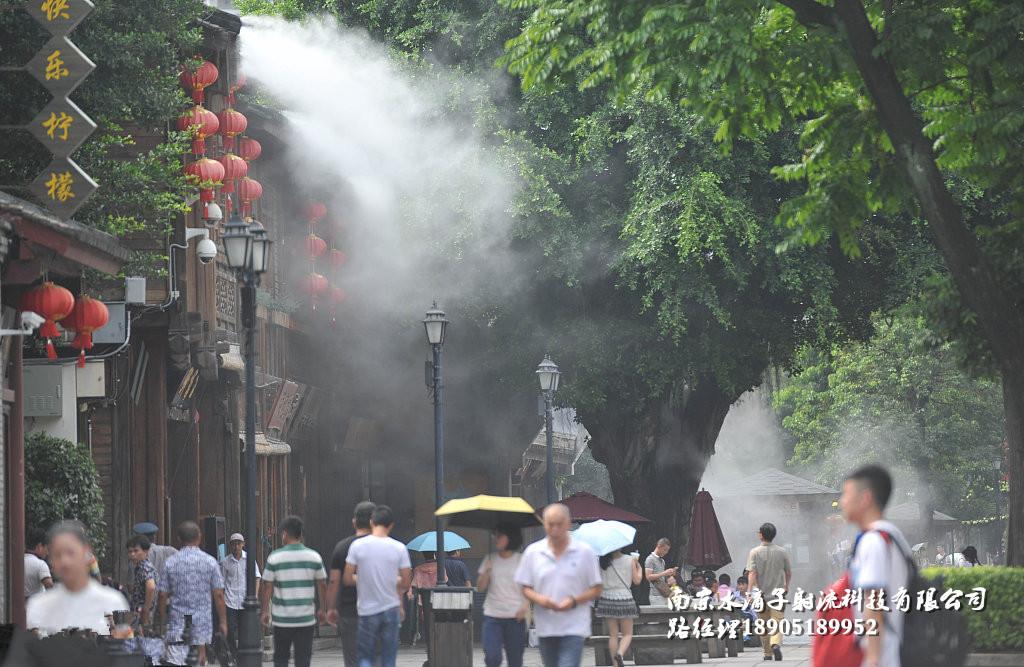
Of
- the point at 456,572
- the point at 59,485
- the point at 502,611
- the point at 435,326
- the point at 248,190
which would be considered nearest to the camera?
the point at 502,611

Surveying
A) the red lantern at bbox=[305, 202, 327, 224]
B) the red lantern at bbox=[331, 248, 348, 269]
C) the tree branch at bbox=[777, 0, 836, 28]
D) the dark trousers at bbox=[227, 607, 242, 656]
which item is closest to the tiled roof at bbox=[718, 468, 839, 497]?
the red lantern at bbox=[331, 248, 348, 269]

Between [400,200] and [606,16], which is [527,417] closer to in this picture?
[400,200]

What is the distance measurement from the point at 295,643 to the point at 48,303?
13.6 feet

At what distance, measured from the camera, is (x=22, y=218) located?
14359 mm

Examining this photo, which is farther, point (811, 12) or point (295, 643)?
point (811, 12)

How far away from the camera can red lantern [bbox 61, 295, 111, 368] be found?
667 inches

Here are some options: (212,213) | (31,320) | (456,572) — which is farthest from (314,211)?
(31,320)

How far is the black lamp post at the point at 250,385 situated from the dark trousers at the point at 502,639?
3911mm

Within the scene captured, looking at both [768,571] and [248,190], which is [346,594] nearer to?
[768,571]

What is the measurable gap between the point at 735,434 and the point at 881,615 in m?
59.9

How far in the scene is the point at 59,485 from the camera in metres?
17.4

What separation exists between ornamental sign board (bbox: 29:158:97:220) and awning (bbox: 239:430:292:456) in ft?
38.4

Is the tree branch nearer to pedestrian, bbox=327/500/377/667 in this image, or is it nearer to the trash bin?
pedestrian, bbox=327/500/377/667

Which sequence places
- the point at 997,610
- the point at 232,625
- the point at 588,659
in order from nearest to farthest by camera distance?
the point at 997,610, the point at 232,625, the point at 588,659
